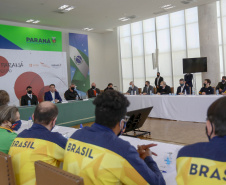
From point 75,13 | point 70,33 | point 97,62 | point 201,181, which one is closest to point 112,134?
point 201,181

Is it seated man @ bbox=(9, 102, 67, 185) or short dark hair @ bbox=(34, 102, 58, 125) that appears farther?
short dark hair @ bbox=(34, 102, 58, 125)

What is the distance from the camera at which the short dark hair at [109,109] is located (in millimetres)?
1354

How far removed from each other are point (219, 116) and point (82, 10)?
8245mm

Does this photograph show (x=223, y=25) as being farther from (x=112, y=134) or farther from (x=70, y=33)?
(x=112, y=134)

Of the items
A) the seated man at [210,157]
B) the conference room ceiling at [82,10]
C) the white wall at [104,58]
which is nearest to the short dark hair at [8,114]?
the seated man at [210,157]

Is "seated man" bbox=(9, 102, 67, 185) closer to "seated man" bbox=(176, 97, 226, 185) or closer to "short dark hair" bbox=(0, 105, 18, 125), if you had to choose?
"short dark hair" bbox=(0, 105, 18, 125)

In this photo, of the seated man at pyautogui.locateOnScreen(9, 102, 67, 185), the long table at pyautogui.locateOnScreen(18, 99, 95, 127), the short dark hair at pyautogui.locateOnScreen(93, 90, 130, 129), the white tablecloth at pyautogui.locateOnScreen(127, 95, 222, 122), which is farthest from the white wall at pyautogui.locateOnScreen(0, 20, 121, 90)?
the short dark hair at pyautogui.locateOnScreen(93, 90, 130, 129)

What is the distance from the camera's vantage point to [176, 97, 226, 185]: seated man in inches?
37.0

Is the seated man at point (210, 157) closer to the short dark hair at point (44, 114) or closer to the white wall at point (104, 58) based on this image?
the short dark hair at point (44, 114)

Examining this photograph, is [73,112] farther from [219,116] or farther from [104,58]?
[104,58]

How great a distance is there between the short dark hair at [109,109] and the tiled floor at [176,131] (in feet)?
11.6

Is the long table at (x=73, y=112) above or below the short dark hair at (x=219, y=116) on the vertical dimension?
below

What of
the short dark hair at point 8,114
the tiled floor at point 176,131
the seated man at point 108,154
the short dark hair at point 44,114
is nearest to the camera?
the seated man at point 108,154

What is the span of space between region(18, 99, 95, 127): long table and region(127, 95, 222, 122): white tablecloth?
1687 millimetres
